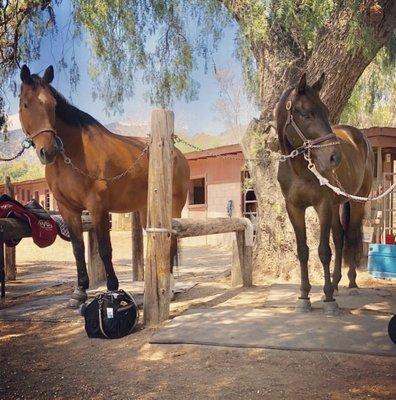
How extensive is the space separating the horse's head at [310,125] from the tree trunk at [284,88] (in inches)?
84.6

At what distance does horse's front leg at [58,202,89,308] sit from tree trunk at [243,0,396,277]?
2.82 metres

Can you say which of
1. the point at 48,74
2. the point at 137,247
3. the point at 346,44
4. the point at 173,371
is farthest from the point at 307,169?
the point at 137,247

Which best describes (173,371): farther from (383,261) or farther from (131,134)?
(131,134)

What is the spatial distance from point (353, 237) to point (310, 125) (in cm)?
239

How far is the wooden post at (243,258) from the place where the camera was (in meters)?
6.53

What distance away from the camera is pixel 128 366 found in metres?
3.43

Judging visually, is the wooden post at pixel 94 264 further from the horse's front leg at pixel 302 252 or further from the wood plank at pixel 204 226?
the horse's front leg at pixel 302 252

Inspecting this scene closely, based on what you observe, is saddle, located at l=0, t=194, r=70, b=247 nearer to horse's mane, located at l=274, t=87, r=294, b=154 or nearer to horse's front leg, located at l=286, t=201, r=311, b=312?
horse's front leg, located at l=286, t=201, r=311, b=312

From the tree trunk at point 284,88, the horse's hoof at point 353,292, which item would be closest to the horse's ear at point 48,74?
the tree trunk at point 284,88

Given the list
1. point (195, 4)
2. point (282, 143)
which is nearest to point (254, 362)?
point (282, 143)

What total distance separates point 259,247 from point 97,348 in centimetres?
393

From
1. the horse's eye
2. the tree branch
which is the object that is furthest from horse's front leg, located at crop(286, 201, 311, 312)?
the tree branch

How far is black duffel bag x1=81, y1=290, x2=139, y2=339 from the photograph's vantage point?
13.6ft

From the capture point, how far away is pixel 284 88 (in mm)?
7207
